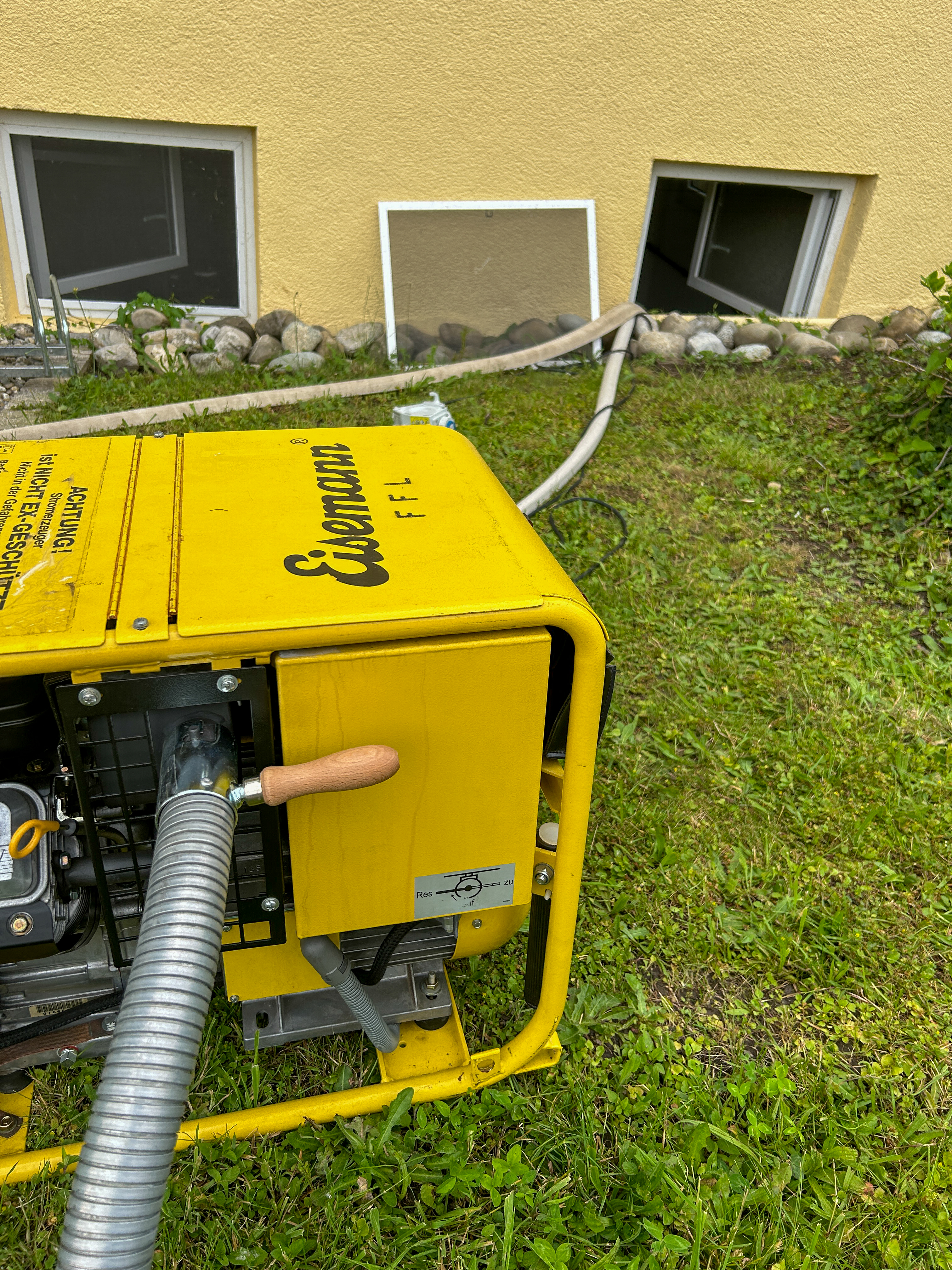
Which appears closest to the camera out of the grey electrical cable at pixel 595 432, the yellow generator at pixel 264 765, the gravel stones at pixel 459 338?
the yellow generator at pixel 264 765

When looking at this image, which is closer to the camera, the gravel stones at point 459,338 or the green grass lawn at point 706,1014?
the green grass lawn at point 706,1014

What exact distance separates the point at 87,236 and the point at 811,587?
14.0ft

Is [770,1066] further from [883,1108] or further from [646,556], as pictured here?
[646,556]

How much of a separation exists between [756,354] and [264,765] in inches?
196

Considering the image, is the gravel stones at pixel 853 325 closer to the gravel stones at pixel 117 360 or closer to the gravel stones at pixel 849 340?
the gravel stones at pixel 849 340

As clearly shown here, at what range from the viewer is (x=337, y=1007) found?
1739 mm

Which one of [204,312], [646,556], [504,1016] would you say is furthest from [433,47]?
[504,1016]

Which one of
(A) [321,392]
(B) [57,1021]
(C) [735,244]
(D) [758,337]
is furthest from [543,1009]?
(C) [735,244]

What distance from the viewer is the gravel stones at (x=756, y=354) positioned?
538cm

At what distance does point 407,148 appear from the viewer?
472cm

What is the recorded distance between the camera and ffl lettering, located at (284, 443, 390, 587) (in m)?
1.31

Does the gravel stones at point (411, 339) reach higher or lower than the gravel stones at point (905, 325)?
lower

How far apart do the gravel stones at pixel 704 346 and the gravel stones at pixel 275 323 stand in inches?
95.5

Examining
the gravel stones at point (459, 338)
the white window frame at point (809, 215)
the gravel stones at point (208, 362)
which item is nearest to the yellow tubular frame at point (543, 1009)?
the gravel stones at point (208, 362)
